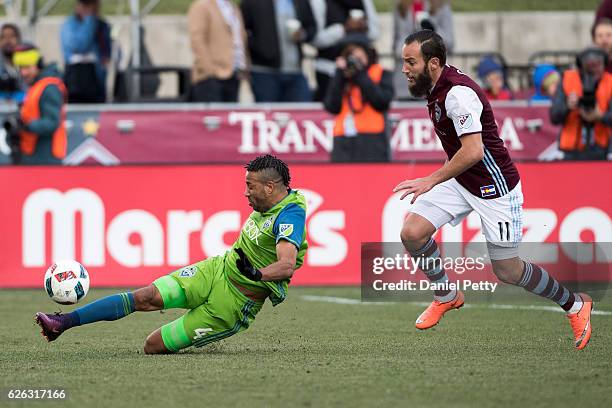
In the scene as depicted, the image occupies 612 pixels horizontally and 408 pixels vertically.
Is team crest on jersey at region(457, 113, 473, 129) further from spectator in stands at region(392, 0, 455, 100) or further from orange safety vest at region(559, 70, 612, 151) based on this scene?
spectator in stands at region(392, 0, 455, 100)

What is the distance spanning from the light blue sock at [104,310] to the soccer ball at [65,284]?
31 cm

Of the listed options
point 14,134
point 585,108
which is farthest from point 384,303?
point 14,134

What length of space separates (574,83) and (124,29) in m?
9.80

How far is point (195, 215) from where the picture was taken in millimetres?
14219

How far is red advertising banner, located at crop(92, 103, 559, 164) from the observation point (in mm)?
16422

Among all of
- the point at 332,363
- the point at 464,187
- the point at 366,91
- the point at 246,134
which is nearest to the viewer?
the point at 332,363

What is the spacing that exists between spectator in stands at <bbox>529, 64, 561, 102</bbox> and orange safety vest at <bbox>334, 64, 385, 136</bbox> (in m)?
3.00

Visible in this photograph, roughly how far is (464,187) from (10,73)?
9.01 metres

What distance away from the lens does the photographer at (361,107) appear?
14828mm

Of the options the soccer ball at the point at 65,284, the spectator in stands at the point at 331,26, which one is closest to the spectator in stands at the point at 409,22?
the spectator in stands at the point at 331,26

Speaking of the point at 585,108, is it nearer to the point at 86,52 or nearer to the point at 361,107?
the point at 361,107

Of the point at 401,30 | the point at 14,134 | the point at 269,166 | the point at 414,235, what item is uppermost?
the point at 401,30

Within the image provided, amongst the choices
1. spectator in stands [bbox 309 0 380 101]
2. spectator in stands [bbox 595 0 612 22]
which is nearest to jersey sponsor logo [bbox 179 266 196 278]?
spectator in stands [bbox 309 0 380 101]

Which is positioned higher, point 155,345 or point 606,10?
point 606,10
